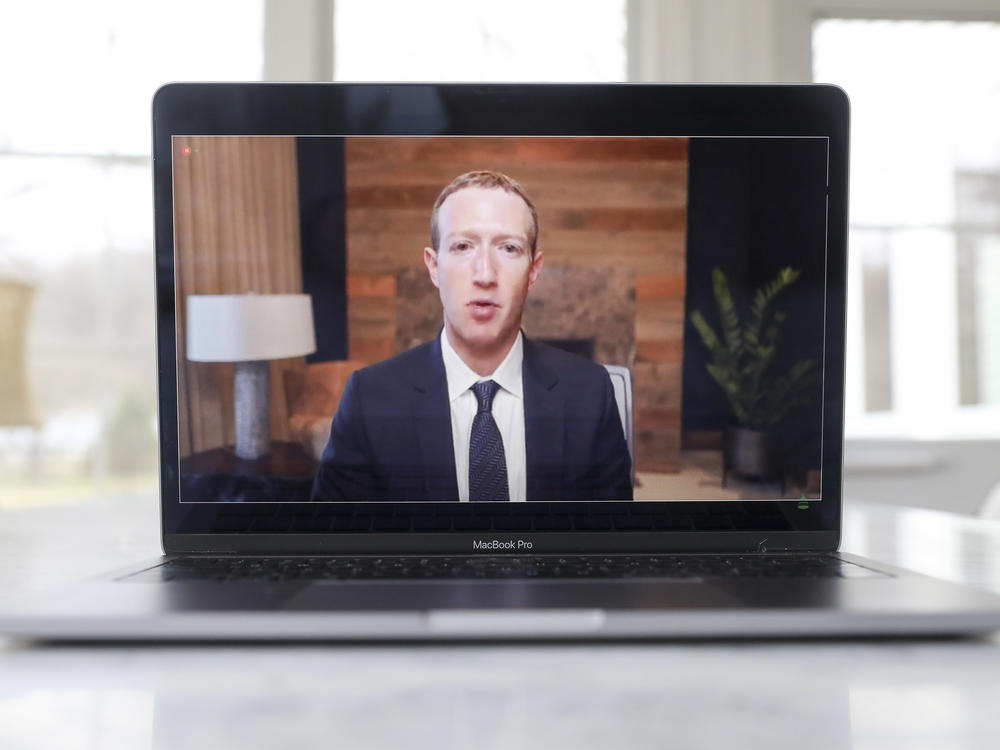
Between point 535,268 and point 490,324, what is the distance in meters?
0.07

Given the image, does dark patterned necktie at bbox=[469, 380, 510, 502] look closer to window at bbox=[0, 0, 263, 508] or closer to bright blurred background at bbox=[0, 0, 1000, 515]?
bright blurred background at bbox=[0, 0, 1000, 515]

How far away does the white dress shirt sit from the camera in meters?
0.74

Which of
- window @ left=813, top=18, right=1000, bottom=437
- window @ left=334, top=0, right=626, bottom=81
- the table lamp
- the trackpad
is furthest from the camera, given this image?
window @ left=813, top=18, right=1000, bottom=437

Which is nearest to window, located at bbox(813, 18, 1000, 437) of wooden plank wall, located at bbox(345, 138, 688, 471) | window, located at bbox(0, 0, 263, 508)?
window, located at bbox(0, 0, 263, 508)

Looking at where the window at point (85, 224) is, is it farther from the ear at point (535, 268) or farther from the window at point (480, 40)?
the ear at point (535, 268)

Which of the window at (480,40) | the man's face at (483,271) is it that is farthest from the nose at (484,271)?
the window at (480,40)

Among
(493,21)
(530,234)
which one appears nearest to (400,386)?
(530,234)

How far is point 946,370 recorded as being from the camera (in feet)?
8.83

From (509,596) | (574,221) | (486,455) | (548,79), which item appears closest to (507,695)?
(509,596)

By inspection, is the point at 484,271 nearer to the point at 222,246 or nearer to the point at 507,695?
the point at 222,246

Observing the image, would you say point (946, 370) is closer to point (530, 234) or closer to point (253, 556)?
point (530, 234)

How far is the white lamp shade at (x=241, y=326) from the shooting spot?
0.73 metres

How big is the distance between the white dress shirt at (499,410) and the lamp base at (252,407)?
0.55 ft

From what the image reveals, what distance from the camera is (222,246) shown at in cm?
73
